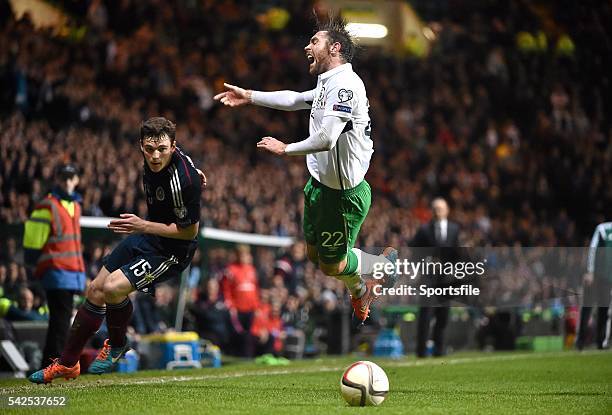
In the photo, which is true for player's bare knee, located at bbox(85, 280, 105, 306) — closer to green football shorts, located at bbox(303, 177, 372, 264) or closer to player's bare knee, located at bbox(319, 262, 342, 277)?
green football shorts, located at bbox(303, 177, 372, 264)

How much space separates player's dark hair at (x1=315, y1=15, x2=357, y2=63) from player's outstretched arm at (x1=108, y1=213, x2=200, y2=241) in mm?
1938

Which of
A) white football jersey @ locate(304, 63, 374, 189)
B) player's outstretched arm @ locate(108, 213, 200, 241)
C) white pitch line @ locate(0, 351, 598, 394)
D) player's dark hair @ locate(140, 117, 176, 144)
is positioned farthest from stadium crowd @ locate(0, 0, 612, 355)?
white football jersey @ locate(304, 63, 374, 189)

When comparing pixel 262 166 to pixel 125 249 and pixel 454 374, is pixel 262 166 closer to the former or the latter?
pixel 454 374

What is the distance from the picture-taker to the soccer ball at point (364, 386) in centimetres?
731

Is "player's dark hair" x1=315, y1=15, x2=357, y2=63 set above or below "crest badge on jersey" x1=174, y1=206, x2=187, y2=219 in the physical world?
above

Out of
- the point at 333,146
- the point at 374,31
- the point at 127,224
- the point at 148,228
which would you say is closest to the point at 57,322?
the point at 148,228

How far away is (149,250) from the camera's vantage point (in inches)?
335

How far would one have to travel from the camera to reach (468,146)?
27906mm

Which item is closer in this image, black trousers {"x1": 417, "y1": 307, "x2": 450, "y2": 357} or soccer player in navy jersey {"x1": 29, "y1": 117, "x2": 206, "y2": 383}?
soccer player in navy jersey {"x1": 29, "y1": 117, "x2": 206, "y2": 383}

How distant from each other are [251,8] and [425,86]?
534 centimetres

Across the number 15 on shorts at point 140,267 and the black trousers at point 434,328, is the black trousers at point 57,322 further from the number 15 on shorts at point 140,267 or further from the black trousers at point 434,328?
the black trousers at point 434,328

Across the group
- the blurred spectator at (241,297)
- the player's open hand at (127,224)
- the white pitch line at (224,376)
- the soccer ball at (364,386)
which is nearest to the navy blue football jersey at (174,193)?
the player's open hand at (127,224)

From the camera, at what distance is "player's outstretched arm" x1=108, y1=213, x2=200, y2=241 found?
7.98 metres

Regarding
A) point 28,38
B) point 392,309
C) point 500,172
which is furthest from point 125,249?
point 500,172
